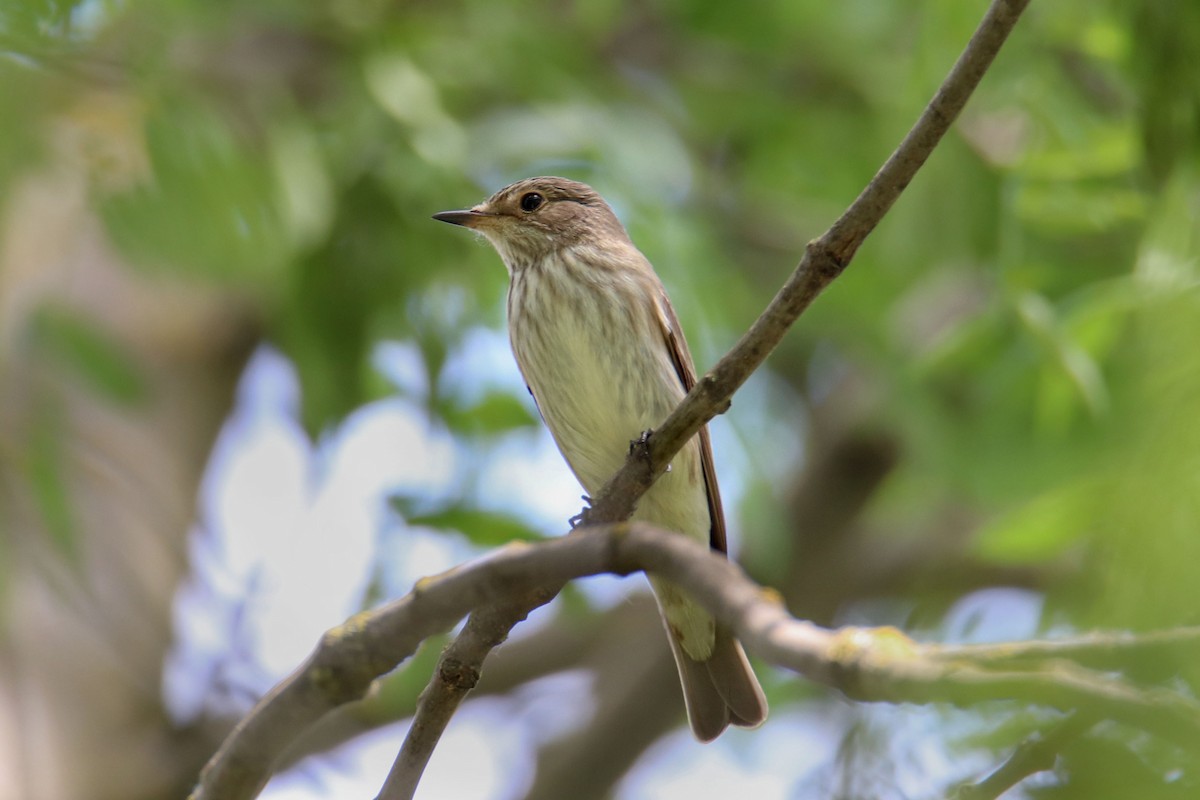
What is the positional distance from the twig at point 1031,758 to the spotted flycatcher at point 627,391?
9.24 feet

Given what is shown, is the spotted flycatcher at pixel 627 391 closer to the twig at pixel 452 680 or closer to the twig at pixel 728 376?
the twig at pixel 728 376

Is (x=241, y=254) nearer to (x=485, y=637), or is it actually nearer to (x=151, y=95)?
(x=151, y=95)

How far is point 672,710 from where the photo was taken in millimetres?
6730

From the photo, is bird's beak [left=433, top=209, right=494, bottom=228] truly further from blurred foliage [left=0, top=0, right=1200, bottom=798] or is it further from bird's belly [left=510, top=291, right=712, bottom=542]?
bird's belly [left=510, top=291, right=712, bottom=542]

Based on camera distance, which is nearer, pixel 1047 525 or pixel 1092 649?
pixel 1092 649

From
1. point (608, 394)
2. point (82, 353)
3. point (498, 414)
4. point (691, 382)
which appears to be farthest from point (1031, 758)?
point (498, 414)

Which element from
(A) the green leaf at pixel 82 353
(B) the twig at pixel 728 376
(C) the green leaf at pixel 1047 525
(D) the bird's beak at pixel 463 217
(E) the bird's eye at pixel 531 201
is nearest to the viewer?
(B) the twig at pixel 728 376

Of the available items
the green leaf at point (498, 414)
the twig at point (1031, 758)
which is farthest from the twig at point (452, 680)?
the green leaf at point (498, 414)

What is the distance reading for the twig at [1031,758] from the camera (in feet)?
3.78

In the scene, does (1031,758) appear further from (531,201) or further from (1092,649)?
(531,201)

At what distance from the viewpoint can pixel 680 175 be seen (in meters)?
5.03

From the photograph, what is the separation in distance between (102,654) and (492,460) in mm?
1897

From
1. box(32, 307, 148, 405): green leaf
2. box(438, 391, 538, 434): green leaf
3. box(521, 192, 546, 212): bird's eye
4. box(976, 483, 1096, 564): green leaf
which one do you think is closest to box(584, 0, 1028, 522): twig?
box(976, 483, 1096, 564): green leaf

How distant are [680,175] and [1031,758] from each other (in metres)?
4.02
